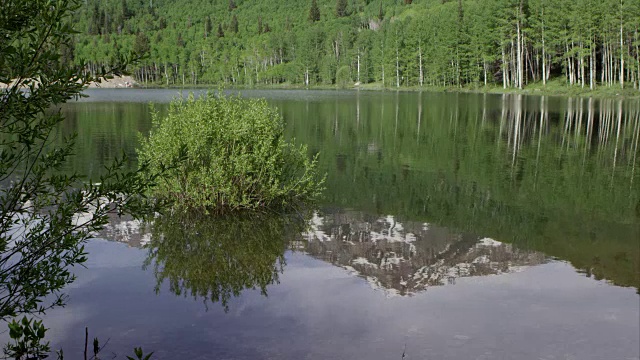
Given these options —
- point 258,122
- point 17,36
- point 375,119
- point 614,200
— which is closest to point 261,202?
point 258,122

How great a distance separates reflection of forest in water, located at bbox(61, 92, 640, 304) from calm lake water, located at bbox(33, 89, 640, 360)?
0.08 metres

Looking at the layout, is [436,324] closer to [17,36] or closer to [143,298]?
[143,298]

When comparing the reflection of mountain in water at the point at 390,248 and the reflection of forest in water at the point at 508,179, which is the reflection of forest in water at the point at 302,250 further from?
the reflection of forest in water at the point at 508,179

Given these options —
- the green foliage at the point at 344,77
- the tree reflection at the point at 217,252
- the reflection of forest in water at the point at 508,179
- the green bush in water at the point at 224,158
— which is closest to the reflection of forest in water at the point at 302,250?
the tree reflection at the point at 217,252

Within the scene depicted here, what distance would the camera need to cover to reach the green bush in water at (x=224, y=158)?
52.0ft

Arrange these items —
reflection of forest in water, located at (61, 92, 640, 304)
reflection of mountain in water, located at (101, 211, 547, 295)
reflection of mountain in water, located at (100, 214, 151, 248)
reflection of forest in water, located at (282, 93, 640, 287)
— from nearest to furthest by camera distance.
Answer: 1. reflection of mountain in water, located at (101, 211, 547, 295)
2. reflection of forest in water, located at (61, 92, 640, 304)
3. reflection of mountain in water, located at (100, 214, 151, 248)
4. reflection of forest in water, located at (282, 93, 640, 287)

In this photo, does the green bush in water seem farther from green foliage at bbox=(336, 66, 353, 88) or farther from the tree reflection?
green foliage at bbox=(336, 66, 353, 88)

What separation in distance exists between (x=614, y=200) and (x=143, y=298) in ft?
48.5

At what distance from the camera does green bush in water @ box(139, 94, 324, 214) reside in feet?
52.0

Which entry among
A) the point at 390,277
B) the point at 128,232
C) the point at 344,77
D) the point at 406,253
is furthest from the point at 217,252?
the point at 344,77

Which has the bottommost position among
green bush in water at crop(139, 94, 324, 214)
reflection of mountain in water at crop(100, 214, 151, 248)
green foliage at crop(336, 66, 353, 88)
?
reflection of mountain in water at crop(100, 214, 151, 248)

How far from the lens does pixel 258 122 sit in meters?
17.0

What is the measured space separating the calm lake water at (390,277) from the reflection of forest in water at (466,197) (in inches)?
3.1

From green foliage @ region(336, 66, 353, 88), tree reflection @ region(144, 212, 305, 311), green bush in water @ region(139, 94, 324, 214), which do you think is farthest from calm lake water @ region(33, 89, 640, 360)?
green foliage @ region(336, 66, 353, 88)
